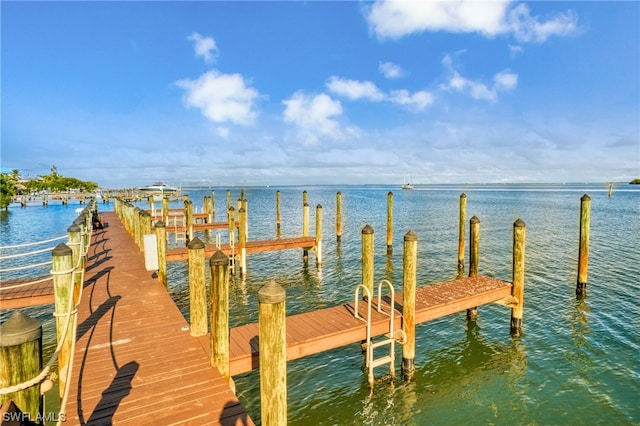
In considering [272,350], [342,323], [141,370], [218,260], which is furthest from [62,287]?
[342,323]

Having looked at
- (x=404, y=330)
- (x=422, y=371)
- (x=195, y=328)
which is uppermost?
(x=195, y=328)

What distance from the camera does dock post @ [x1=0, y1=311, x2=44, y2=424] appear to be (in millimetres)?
2600

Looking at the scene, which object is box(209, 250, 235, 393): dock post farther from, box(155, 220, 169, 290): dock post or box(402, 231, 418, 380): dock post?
box(155, 220, 169, 290): dock post

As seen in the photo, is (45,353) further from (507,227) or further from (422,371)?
(507,227)

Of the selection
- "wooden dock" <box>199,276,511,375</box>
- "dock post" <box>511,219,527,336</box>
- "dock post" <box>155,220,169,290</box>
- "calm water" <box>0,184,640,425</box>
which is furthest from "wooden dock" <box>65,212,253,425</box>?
"dock post" <box>511,219,527,336</box>

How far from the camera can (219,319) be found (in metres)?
5.93

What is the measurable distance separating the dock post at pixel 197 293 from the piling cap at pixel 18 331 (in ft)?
13.8

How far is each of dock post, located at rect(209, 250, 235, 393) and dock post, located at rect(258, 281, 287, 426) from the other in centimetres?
169

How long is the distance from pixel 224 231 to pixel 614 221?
3969cm

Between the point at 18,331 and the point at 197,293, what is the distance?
443cm

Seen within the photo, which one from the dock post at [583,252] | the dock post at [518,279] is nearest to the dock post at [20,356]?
the dock post at [518,279]

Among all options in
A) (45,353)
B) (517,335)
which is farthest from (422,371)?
(45,353)

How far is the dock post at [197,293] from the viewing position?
6922mm

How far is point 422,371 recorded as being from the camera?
8.82 meters
